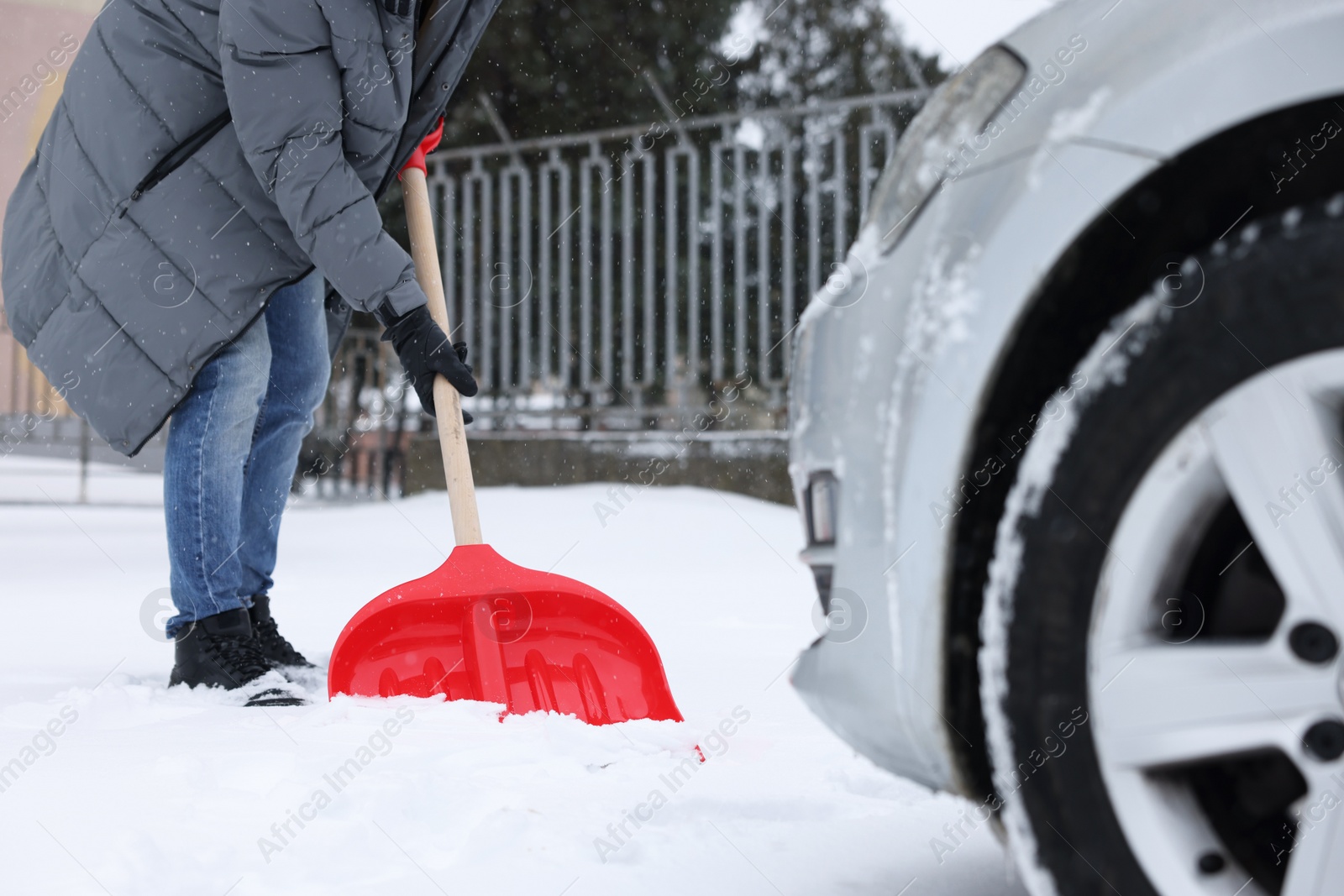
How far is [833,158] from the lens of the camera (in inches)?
204

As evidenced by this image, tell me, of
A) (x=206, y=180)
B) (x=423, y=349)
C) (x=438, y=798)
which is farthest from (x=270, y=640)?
(x=438, y=798)

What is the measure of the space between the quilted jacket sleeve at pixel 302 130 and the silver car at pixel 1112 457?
114 centimetres

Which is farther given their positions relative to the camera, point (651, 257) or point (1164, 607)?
point (651, 257)

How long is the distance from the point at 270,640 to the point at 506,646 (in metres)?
0.67

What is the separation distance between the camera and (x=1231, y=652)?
0.73 metres

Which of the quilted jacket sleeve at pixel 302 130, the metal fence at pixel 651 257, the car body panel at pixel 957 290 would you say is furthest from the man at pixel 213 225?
the metal fence at pixel 651 257

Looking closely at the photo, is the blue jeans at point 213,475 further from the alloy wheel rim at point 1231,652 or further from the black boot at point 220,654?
the alloy wheel rim at point 1231,652

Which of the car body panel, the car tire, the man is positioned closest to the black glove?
the man

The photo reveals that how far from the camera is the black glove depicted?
187 cm

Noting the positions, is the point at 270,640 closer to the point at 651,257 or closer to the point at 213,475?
the point at 213,475

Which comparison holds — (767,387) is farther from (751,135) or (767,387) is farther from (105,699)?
(105,699)

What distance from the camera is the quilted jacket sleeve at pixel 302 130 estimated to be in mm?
1737

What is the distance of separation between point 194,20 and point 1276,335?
72.6 inches

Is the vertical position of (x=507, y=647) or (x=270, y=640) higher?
(x=270, y=640)
